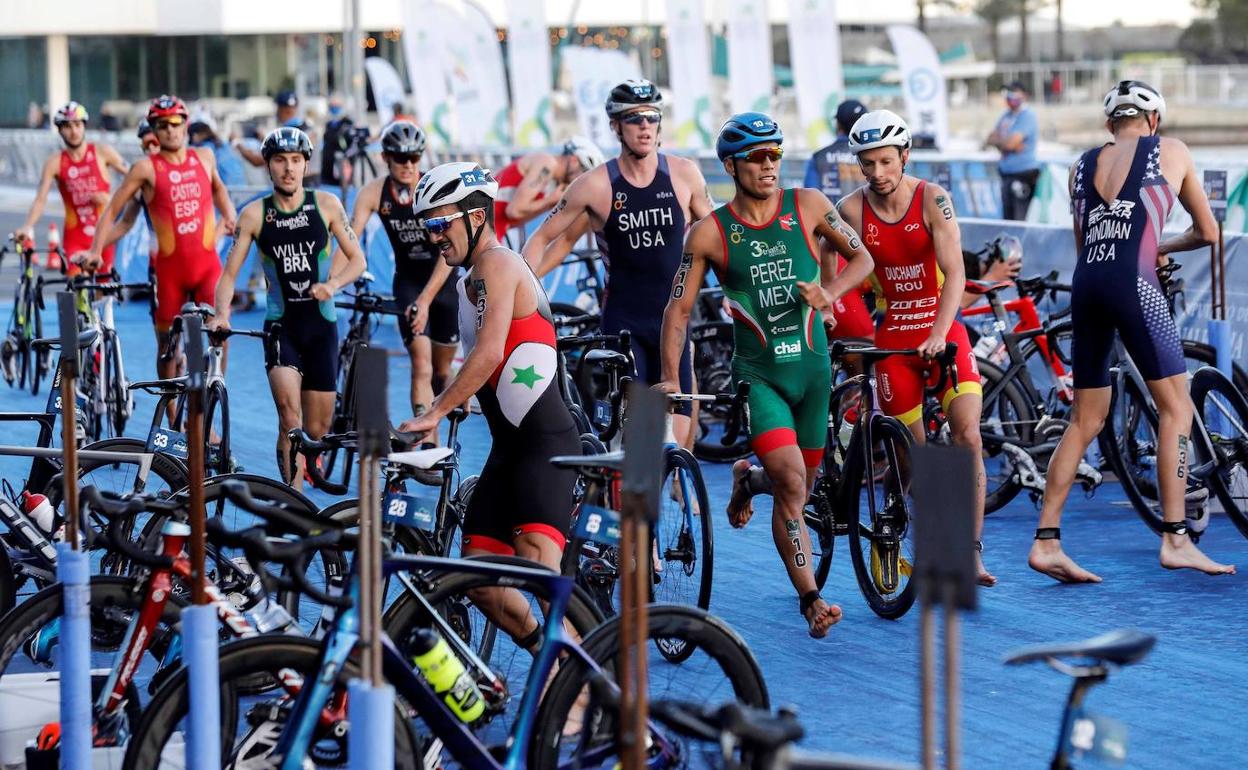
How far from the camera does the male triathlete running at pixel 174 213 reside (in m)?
12.5

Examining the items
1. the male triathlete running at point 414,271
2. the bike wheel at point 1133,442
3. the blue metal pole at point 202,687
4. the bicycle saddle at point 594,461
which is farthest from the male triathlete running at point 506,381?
the male triathlete running at point 414,271

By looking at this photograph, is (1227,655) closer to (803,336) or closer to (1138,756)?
(1138,756)

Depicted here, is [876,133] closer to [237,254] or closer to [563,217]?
[563,217]

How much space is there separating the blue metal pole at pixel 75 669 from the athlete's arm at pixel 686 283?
3.05 meters

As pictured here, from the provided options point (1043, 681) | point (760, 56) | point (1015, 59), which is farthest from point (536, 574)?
point (1015, 59)

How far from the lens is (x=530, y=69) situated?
36344 mm

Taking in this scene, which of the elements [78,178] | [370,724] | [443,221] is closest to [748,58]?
[78,178]

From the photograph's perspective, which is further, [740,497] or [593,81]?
[593,81]

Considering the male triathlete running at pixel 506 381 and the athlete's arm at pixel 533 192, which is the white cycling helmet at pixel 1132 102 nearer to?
the male triathlete running at pixel 506 381

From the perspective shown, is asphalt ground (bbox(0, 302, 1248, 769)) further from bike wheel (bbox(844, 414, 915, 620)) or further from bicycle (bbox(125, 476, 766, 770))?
bicycle (bbox(125, 476, 766, 770))

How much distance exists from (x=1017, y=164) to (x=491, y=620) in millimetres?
15957

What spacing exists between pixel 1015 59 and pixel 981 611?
77.2m

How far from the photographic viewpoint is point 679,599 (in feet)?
24.9

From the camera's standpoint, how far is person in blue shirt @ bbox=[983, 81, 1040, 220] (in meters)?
20.6
